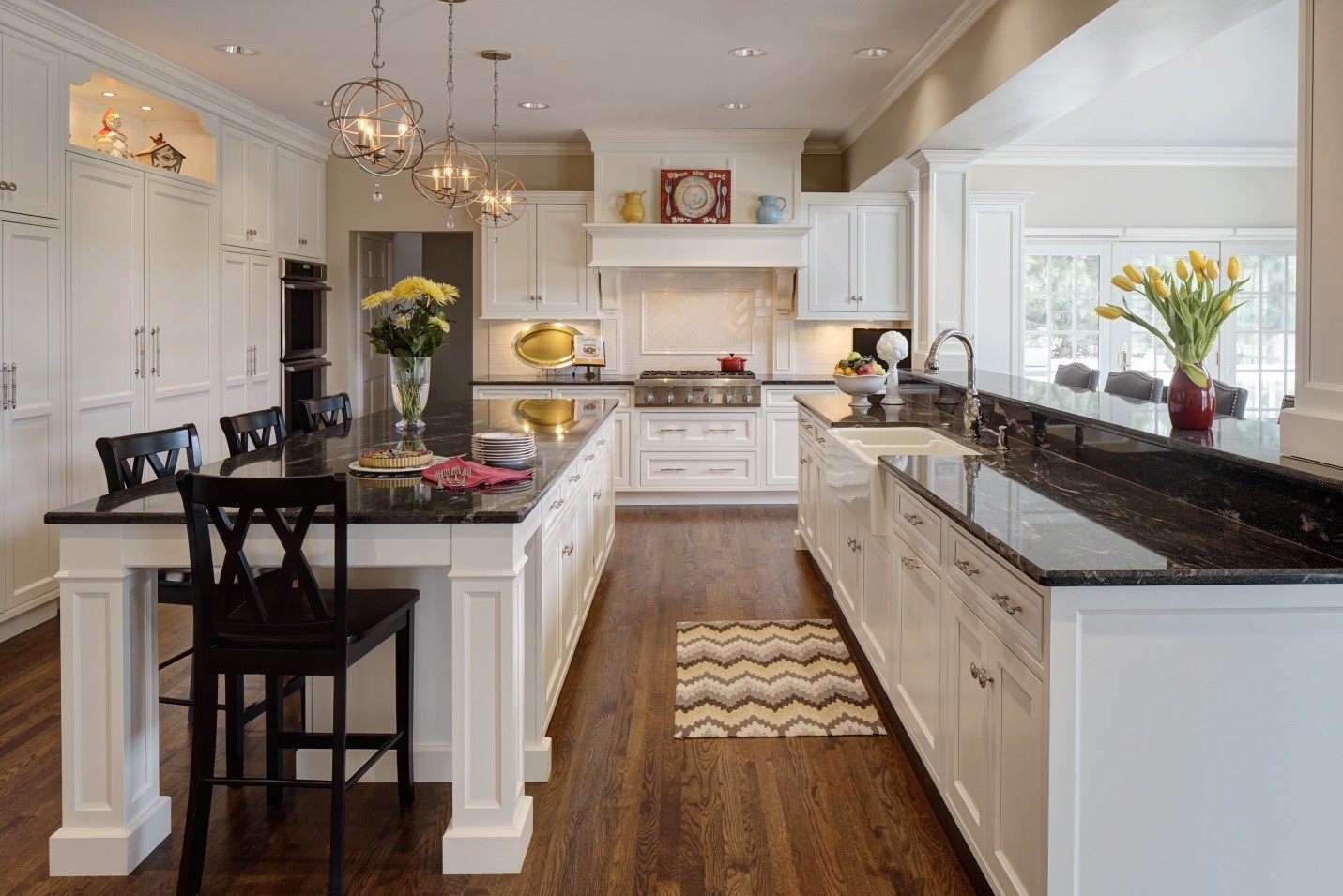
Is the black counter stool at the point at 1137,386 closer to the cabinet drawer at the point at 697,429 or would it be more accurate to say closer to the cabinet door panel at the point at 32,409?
the cabinet drawer at the point at 697,429

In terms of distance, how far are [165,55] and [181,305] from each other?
133 centimetres

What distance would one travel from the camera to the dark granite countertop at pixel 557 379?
7.58 meters

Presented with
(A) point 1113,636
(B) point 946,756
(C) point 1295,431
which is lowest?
(B) point 946,756

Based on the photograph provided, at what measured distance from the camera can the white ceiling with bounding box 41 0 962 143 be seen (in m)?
4.64

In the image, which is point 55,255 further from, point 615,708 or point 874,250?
point 874,250

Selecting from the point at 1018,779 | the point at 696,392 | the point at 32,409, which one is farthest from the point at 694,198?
the point at 1018,779

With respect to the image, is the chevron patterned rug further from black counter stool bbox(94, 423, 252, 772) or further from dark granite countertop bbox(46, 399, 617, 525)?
black counter stool bbox(94, 423, 252, 772)

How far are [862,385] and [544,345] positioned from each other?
11.2 feet

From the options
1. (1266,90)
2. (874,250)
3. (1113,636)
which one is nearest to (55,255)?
(1113,636)

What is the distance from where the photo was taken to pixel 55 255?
4.67 metres

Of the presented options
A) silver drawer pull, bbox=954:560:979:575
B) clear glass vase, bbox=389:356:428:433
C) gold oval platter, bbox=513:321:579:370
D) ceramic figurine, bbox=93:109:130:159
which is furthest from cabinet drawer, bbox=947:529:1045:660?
gold oval platter, bbox=513:321:579:370

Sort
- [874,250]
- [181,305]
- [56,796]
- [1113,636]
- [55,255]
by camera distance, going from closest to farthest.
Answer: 1. [1113,636]
2. [56,796]
3. [55,255]
4. [181,305]
5. [874,250]

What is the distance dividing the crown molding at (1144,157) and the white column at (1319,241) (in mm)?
6055

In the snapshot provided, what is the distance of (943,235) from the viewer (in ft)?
19.9
